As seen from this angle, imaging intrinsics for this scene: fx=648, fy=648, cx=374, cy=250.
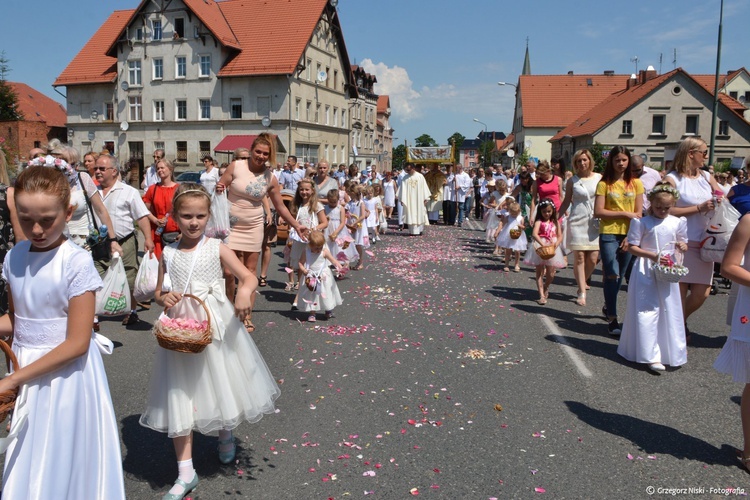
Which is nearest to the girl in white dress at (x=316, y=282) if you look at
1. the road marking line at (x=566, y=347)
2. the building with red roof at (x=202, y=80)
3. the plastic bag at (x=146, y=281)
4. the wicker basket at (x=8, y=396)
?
the plastic bag at (x=146, y=281)

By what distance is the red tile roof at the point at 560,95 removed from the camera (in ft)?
238

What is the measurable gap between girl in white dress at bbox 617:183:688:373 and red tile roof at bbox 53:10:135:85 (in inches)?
2062

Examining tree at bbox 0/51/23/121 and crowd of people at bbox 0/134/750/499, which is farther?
tree at bbox 0/51/23/121

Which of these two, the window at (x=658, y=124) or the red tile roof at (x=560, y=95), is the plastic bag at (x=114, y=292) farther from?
the red tile roof at (x=560, y=95)

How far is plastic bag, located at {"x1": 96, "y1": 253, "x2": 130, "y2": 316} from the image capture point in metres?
6.38

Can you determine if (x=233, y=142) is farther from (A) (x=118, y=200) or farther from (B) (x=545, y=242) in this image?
(A) (x=118, y=200)

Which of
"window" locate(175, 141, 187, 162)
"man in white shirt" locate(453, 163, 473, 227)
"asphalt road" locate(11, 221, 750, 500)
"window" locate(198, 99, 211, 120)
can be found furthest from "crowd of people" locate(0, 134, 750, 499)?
"window" locate(175, 141, 187, 162)

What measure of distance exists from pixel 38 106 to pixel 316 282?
77.0m

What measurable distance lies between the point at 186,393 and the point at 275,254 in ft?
36.3

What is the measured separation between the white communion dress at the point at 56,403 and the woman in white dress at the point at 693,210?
6.13 m

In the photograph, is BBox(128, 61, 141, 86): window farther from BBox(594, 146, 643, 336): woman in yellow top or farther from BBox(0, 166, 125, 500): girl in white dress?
BBox(0, 166, 125, 500): girl in white dress

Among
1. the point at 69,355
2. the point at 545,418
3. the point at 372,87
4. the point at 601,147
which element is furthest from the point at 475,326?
the point at 372,87

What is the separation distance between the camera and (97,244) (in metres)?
6.93

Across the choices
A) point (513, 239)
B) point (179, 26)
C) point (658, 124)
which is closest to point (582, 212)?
point (513, 239)
